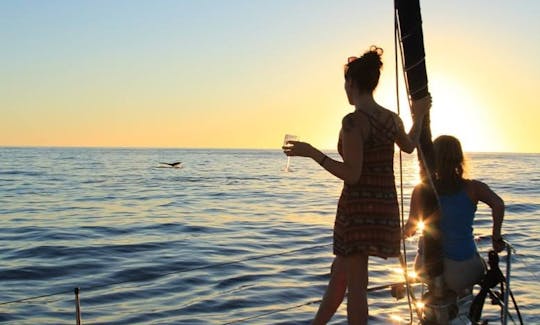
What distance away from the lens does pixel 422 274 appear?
518cm

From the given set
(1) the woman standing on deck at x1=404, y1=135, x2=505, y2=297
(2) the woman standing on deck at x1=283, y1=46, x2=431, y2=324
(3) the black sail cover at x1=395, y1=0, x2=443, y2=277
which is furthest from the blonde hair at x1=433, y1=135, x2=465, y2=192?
(2) the woman standing on deck at x1=283, y1=46, x2=431, y2=324

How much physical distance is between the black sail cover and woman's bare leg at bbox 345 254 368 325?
2.32 feet

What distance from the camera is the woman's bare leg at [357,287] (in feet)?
15.1

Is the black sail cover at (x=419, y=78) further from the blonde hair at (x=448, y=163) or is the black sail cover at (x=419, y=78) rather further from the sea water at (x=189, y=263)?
the sea water at (x=189, y=263)

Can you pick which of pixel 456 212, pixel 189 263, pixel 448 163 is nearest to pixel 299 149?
pixel 448 163

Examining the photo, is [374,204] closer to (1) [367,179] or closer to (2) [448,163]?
(1) [367,179]

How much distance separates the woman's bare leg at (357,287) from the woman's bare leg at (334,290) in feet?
0.26

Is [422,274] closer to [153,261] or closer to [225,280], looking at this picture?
[225,280]

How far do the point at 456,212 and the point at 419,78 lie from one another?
1144 millimetres

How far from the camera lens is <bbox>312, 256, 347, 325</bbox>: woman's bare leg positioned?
4734 millimetres

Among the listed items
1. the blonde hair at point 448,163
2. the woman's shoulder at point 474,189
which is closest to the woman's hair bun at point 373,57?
the blonde hair at point 448,163

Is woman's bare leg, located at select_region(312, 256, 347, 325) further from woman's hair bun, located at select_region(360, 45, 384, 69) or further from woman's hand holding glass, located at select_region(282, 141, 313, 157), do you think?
woman's hair bun, located at select_region(360, 45, 384, 69)

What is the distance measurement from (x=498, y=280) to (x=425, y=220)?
0.70 m

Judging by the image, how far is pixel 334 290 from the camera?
4.80 metres
